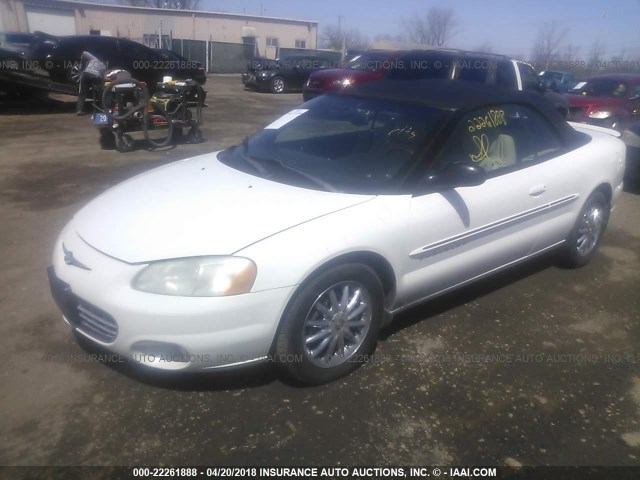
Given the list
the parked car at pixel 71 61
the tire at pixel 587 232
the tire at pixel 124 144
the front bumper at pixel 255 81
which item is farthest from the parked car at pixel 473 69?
the front bumper at pixel 255 81

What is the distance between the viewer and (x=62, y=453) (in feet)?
7.70

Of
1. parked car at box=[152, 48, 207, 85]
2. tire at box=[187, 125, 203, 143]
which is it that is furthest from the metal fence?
tire at box=[187, 125, 203, 143]

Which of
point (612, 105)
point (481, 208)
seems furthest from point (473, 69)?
point (481, 208)

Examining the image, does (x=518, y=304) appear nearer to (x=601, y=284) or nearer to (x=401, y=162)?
(x=601, y=284)

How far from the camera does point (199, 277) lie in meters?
2.46

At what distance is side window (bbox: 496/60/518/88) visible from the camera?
10.3 meters

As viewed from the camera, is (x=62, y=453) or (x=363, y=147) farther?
(x=363, y=147)

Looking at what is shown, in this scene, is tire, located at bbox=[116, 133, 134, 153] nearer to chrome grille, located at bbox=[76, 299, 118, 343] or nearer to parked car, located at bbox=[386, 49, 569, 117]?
parked car, located at bbox=[386, 49, 569, 117]

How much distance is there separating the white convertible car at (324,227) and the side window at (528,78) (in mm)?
7219

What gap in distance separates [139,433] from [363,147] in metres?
2.13

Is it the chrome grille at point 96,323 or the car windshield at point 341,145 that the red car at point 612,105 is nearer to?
the car windshield at point 341,145

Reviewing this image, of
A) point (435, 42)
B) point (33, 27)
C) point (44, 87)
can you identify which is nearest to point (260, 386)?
point (44, 87)

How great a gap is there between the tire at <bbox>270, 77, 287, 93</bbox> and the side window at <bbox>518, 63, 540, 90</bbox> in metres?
11.1

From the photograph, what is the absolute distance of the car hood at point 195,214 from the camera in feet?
8.43
